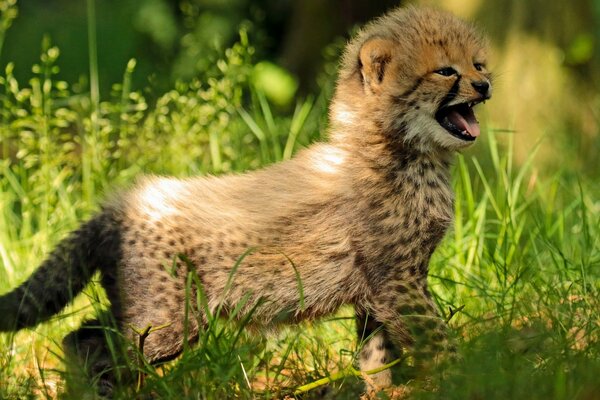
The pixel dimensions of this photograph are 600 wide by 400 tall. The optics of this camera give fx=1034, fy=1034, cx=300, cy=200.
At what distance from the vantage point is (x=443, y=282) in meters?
4.91

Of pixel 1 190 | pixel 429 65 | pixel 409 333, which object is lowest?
pixel 1 190

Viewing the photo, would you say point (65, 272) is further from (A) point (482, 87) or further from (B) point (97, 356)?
(A) point (482, 87)

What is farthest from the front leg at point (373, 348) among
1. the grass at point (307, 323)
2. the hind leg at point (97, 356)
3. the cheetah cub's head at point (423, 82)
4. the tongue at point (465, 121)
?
the hind leg at point (97, 356)

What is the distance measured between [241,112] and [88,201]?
1166mm

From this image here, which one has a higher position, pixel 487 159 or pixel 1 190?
pixel 487 159

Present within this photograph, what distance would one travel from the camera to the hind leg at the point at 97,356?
12.5 feet

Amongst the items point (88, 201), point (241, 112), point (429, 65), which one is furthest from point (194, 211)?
point (241, 112)

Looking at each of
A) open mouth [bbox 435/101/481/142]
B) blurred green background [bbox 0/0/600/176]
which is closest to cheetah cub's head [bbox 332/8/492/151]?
open mouth [bbox 435/101/481/142]

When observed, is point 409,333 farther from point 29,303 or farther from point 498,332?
point 29,303

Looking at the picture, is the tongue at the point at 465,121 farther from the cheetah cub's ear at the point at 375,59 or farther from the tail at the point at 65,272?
the tail at the point at 65,272

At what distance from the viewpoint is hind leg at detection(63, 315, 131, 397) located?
3803mm

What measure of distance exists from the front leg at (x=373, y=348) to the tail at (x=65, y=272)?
106cm

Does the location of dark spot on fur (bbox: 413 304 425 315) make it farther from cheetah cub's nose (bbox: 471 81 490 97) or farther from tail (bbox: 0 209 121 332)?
tail (bbox: 0 209 121 332)

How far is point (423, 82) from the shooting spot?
4227 mm
